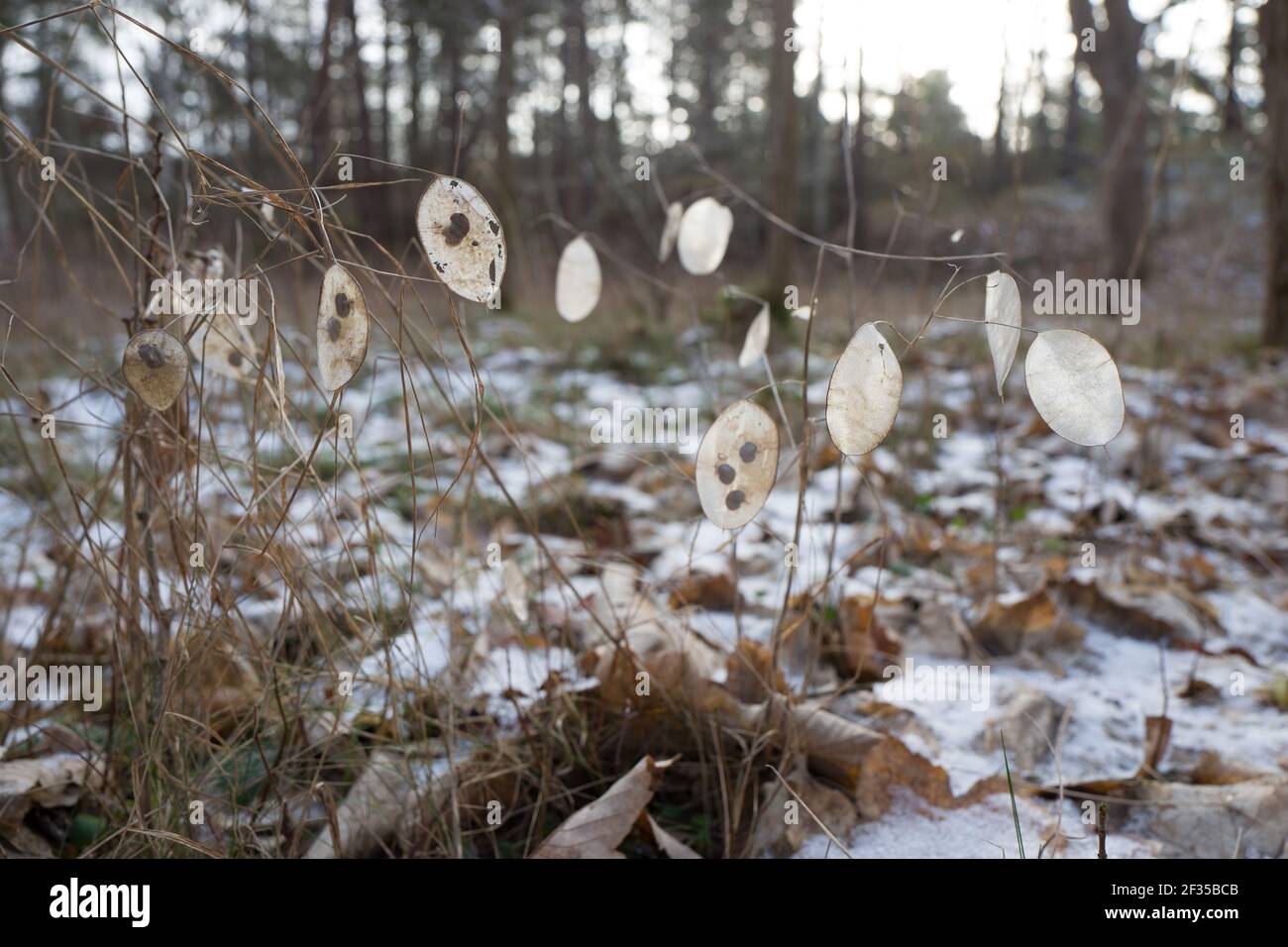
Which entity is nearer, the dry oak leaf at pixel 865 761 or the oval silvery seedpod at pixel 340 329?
the oval silvery seedpod at pixel 340 329

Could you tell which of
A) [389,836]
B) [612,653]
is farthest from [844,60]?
[389,836]

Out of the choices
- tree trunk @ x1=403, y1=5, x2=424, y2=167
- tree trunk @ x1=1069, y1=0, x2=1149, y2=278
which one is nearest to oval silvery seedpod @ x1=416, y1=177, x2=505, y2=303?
tree trunk @ x1=1069, y1=0, x2=1149, y2=278

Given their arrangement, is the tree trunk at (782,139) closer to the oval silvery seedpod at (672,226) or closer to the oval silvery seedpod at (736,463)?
the oval silvery seedpod at (672,226)

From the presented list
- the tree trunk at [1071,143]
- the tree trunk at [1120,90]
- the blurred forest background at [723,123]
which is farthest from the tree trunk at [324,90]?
the tree trunk at [1071,143]

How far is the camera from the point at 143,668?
888 millimetres

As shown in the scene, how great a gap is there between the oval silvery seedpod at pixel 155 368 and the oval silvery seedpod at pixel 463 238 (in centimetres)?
20

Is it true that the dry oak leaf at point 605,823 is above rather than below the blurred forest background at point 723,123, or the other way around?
below

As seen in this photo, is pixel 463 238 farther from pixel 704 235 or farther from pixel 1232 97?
pixel 1232 97

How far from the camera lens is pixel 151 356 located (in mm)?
623

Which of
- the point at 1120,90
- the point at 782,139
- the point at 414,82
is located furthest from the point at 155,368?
the point at 414,82

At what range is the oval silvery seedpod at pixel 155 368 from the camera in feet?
2.03

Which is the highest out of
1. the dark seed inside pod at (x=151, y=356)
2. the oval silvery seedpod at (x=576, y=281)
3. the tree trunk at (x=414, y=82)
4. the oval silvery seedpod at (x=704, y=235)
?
the tree trunk at (x=414, y=82)
